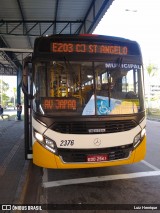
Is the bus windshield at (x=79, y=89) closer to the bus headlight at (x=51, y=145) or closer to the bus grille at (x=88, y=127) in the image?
the bus grille at (x=88, y=127)

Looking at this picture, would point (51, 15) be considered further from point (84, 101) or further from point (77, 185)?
point (77, 185)

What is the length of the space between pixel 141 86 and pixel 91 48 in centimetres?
134

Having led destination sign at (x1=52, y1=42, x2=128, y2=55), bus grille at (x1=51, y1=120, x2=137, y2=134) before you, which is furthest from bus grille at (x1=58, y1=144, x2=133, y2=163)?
led destination sign at (x1=52, y1=42, x2=128, y2=55)

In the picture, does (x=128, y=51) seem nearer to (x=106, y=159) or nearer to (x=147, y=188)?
(x=106, y=159)

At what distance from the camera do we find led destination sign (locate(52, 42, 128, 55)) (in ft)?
18.3

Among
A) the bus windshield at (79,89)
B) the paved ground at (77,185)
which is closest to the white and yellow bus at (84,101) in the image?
the bus windshield at (79,89)

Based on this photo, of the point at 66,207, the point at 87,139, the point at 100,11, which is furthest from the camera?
the point at 100,11

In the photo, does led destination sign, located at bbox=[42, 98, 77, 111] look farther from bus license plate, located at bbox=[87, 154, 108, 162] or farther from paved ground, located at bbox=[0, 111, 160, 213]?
paved ground, located at bbox=[0, 111, 160, 213]

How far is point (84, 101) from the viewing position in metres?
5.45

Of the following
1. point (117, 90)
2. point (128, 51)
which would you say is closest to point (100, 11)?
point (128, 51)

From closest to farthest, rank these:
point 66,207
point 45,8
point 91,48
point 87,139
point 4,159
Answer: point 66,207 < point 87,139 < point 91,48 < point 4,159 < point 45,8

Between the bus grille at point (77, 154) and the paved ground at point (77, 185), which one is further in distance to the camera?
the bus grille at point (77, 154)

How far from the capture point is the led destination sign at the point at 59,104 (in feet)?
17.6

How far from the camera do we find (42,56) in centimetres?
549
